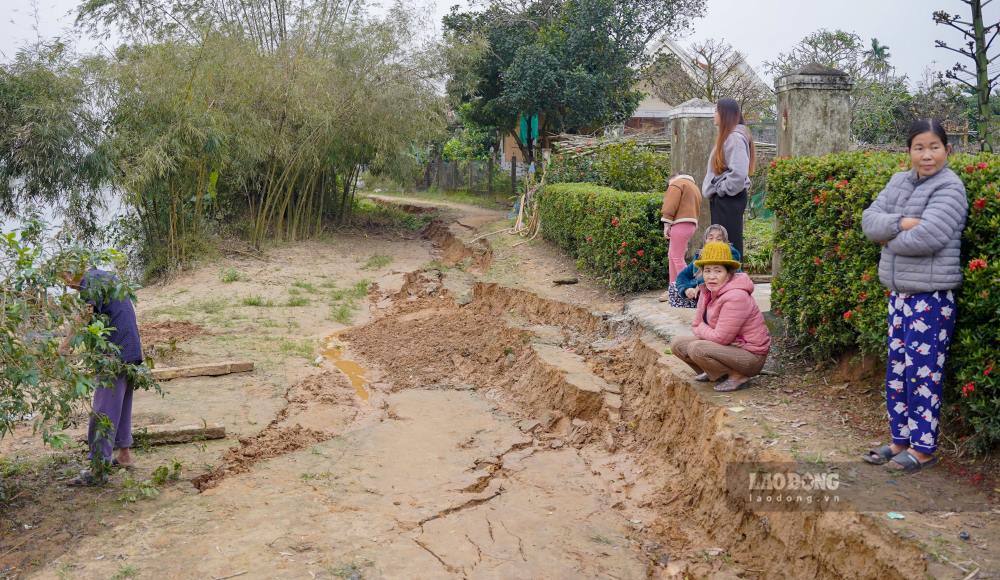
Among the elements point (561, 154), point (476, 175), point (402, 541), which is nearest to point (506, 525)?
point (402, 541)

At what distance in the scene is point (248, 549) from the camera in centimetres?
440

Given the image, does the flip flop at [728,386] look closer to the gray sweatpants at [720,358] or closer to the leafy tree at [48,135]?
the gray sweatpants at [720,358]

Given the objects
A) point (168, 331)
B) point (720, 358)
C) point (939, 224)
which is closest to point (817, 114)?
point (720, 358)

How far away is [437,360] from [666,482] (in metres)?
4.26

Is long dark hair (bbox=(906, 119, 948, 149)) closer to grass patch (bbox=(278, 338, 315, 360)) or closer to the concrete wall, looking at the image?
the concrete wall

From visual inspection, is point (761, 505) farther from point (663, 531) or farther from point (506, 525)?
point (506, 525)

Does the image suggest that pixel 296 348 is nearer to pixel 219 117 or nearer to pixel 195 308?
pixel 195 308

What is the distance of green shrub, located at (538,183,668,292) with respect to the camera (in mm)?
8977

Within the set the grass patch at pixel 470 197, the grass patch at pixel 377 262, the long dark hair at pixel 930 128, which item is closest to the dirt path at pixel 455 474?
the long dark hair at pixel 930 128

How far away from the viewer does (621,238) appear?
9.29 meters

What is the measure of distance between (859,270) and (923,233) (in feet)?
3.01

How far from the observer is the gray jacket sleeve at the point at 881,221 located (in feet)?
13.4

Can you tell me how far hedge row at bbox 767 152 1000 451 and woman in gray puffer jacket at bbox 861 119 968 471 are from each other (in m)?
0.09

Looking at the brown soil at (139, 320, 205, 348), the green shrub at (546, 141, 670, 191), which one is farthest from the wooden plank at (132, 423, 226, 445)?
the green shrub at (546, 141, 670, 191)
